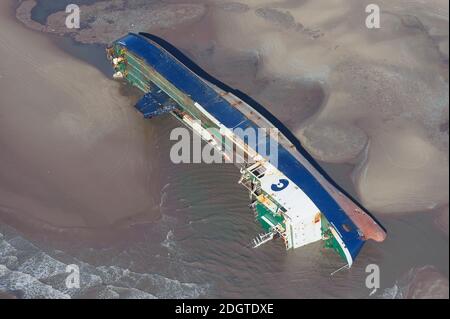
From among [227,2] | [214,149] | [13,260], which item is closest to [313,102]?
[214,149]
